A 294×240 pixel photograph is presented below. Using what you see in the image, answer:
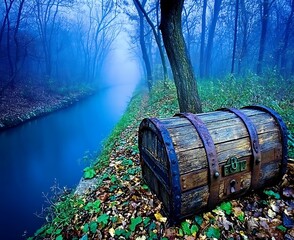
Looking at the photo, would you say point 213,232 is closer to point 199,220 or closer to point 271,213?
point 199,220

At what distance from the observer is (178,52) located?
4.44m

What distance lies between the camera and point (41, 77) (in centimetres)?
2389

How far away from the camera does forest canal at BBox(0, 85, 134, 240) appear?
13.8ft

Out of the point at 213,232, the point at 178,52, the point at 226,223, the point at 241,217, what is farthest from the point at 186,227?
the point at 178,52

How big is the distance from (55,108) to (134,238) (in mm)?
15958

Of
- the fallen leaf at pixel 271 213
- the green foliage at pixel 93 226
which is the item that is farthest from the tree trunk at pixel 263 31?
the green foliage at pixel 93 226

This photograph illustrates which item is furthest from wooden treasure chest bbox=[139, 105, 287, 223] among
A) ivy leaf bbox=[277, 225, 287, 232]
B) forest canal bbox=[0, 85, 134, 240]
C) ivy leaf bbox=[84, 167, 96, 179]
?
forest canal bbox=[0, 85, 134, 240]

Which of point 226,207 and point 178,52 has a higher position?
point 178,52

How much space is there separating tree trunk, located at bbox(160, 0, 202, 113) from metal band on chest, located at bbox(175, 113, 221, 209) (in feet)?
7.99

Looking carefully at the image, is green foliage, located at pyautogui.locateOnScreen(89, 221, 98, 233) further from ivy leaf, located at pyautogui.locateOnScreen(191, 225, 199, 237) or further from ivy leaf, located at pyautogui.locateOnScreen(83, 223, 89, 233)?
ivy leaf, located at pyautogui.locateOnScreen(191, 225, 199, 237)

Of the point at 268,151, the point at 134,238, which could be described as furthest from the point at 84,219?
the point at 268,151

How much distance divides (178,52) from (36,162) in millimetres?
6028

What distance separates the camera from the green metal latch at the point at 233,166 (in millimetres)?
2232

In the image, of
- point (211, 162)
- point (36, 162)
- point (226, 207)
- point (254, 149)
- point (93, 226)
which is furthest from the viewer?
point (36, 162)
